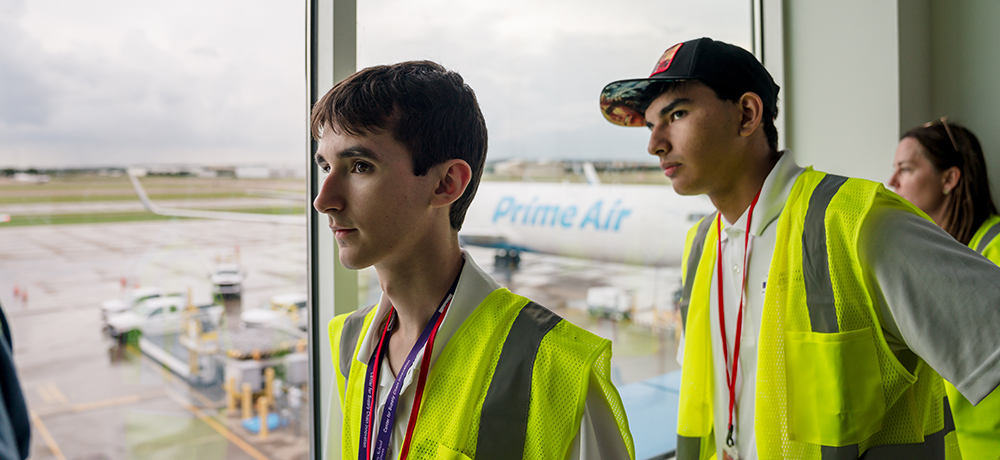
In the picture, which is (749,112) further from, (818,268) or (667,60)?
(818,268)

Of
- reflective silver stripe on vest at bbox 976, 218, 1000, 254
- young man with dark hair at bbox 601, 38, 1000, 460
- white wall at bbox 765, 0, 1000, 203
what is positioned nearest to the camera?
young man with dark hair at bbox 601, 38, 1000, 460

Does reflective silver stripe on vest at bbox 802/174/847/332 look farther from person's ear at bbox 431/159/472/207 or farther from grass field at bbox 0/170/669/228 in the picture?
grass field at bbox 0/170/669/228

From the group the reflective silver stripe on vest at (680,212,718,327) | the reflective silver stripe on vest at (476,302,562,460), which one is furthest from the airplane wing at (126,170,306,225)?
the reflective silver stripe on vest at (680,212,718,327)

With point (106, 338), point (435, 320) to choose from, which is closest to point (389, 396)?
point (435, 320)

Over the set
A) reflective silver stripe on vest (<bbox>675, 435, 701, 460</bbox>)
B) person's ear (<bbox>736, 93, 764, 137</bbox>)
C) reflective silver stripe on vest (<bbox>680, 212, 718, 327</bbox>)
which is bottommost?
reflective silver stripe on vest (<bbox>675, 435, 701, 460</bbox>)

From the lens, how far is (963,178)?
1954mm

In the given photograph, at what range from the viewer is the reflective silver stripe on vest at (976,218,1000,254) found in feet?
6.19

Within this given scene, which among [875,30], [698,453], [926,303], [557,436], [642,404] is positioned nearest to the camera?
[557,436]

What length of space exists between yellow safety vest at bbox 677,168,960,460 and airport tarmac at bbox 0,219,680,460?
3.54 feet

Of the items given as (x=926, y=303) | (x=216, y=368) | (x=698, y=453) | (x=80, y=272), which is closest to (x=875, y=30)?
(x=926, y=303)

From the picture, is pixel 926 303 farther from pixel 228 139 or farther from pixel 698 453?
pixel 228 139

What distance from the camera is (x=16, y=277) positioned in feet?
3.72

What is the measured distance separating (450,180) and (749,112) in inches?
30.2

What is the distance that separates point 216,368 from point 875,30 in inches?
98.7
